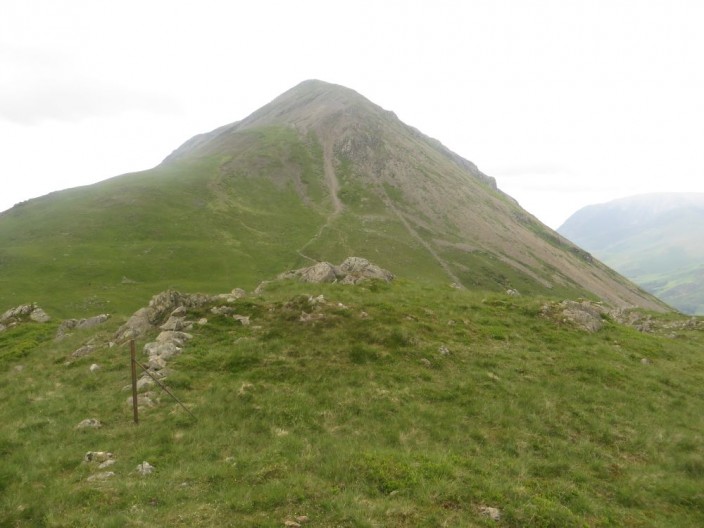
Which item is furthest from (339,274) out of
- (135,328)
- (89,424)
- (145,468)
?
(145,468)

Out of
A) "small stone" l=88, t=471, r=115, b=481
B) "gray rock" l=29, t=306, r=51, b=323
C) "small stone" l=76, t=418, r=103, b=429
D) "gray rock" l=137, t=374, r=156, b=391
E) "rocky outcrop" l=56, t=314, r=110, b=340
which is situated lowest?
"small stone" l=88, t=471, r=115, b=481

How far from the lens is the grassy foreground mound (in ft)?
41.1

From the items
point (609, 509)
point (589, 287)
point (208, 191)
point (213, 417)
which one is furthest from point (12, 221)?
point (589, 287)

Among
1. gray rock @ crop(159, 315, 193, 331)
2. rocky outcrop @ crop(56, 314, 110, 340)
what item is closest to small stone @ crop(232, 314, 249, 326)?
gray rock @ crop(159, 315, 193, 331)

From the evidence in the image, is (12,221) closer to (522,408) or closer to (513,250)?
(522,408)

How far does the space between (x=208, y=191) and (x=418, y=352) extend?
124021mm

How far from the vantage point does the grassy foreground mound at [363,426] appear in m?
12.5

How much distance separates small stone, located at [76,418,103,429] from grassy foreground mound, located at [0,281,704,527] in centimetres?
30

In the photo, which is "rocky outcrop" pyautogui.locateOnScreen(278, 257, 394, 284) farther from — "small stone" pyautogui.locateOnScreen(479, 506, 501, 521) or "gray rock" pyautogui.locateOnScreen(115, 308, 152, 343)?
"small stone" pyautogui.locateOnScreen(479, 506, 501, 521)

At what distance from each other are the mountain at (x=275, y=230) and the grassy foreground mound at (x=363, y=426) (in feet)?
151

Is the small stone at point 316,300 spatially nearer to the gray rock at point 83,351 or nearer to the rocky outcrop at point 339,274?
the rocky outcrop at point 339,274

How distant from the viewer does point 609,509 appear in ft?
44.9

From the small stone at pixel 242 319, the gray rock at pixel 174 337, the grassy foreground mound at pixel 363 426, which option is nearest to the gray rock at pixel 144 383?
the grassy foreground mound at pixel 363 426

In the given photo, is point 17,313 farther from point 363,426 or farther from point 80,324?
point 363,426
